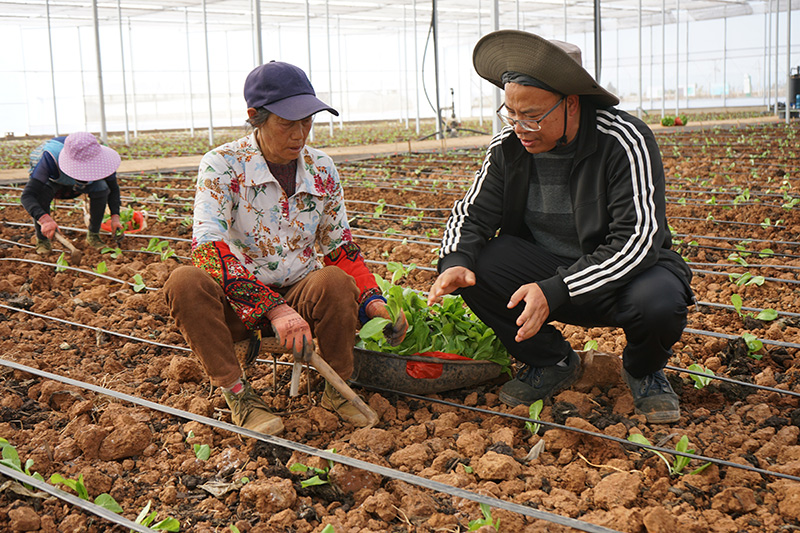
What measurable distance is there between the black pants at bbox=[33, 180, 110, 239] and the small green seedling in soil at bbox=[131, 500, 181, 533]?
272 cm

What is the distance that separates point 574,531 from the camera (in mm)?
1521

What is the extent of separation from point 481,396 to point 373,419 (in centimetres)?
37

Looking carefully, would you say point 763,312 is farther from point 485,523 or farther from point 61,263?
point 61,263

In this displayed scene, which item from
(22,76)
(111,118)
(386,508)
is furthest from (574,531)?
(111,118)

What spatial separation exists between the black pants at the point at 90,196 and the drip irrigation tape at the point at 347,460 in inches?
68.7

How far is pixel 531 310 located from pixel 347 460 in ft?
1.88

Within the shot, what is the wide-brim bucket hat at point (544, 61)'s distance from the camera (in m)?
1.86

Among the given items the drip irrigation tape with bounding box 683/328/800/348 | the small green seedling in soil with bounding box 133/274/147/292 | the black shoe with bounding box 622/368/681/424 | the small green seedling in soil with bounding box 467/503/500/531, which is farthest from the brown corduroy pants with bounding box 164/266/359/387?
the small green seedling in soil with bounding box 133/274/147/292

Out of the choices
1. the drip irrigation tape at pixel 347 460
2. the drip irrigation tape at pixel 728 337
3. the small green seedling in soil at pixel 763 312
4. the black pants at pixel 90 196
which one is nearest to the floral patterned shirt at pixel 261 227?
the drip irrigation tape at pixel 347 460

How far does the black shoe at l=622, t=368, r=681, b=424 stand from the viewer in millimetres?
1964

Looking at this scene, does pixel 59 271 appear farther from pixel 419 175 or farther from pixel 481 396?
pixel 419 175

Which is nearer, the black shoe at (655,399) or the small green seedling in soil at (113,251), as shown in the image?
the black shoe at (655,399)

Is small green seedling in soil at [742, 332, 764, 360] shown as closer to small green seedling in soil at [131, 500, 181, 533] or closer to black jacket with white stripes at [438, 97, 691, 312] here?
black jacket with white stripes at [438, 97, 691, 312]

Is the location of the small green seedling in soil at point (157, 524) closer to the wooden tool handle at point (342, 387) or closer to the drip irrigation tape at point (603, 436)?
the wooden tool handle at point (342, 387)
